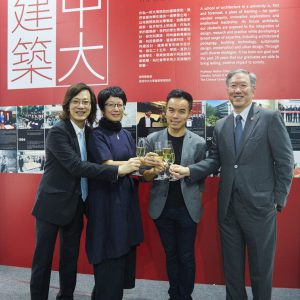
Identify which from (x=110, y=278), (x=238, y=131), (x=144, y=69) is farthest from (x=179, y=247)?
(x=144, y=69)

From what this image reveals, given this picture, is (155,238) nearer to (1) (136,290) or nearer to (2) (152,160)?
(1) (136,290)

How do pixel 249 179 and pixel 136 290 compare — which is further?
pixel 136 290

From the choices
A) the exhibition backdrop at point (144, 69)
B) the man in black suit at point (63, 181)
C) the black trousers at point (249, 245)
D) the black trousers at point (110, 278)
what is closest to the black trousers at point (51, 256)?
the man in black suit at point (63, 181)

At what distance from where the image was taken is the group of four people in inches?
82.7

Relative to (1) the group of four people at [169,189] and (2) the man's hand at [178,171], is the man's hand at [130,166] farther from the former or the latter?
(2) the man's hand at [178,171]

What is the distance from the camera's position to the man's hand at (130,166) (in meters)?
2.01

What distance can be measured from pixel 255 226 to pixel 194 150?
68 cm

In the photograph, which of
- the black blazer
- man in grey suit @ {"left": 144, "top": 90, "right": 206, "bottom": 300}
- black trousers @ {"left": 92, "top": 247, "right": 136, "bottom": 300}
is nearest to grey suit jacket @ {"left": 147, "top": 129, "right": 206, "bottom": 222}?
man in grey suit @ {"left": 144, "top": 90, "right": 206, "bottom": 300}

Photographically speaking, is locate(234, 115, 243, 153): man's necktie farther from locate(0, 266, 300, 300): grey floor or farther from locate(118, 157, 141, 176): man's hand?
locate(0, 266, 300, 300): grey floor

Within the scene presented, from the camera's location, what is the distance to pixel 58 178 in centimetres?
230

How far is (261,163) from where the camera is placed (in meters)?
2.15

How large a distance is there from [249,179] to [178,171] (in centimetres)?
49

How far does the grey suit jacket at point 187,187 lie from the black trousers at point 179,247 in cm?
5

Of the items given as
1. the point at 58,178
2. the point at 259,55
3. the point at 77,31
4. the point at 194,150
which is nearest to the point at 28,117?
the point at 77,31
